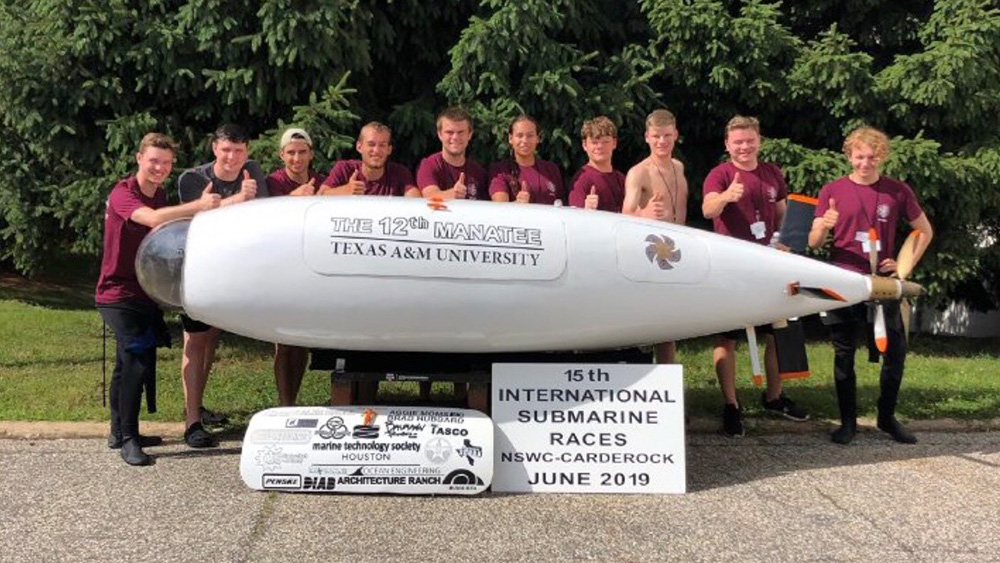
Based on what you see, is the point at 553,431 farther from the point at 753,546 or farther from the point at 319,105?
the point at 319,105

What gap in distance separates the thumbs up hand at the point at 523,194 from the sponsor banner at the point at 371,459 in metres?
1.53

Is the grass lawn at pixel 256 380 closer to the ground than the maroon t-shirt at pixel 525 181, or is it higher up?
closer to the ground

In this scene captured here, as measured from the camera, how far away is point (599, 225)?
190 inches

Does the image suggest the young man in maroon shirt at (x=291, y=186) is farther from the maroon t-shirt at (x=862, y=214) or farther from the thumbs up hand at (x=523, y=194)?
the maroon t-shirt at (x=862, y=214)

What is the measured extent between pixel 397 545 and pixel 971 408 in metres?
4.81

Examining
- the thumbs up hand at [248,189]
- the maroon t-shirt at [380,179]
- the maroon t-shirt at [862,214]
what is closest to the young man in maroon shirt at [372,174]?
the maroon t-shirt at [380,179]

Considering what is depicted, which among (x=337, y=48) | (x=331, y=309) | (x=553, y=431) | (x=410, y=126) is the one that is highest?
(x=337, y=48)

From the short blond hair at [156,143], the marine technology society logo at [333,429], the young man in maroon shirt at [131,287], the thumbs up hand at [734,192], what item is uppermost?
the short blond hair at [156,143]

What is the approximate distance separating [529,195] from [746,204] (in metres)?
1.37

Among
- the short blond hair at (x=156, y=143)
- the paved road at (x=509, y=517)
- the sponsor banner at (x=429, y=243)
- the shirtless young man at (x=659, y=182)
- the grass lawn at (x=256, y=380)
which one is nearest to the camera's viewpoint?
the paved road at (x=509, y=517)

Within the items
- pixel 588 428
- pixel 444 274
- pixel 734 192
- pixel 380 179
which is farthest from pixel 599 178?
pixel 588 428

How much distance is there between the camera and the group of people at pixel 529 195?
5.16 metres

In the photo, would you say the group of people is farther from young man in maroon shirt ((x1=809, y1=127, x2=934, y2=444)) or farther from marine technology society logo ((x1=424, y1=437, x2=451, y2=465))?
marine technology society logo ((x1=424, y1=437, x2=451, y2=465))

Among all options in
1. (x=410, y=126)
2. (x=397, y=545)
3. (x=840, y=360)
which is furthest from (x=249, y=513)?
(x=410, y=126)
